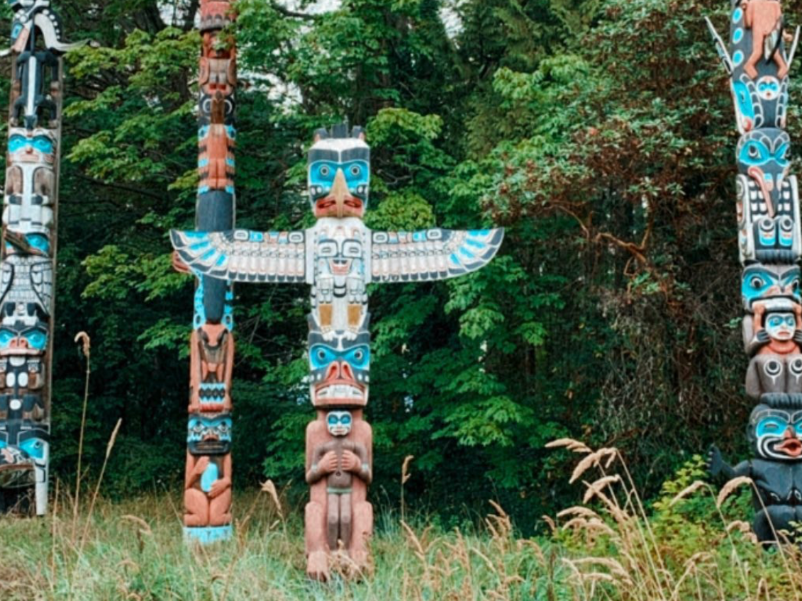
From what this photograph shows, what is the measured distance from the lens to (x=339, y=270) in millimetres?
6363

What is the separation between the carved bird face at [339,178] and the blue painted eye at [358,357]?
0.97 meters

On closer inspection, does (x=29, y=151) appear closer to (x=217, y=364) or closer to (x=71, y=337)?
(x=217, y=364)

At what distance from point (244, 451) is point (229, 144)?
558 centimetres

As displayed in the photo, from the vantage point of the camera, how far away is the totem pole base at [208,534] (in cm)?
755

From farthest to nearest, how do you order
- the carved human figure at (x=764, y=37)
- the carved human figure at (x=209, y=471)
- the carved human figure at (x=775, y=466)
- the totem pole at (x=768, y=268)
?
the carved human figure at (x=209, y=471) → the carved human figure at (x=764, y=37) → the totem pole at (x=768, y=268) → the carved human figure at (x=775, y=466)

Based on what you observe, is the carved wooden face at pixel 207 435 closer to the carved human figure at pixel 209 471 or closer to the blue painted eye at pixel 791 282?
the carved human figure at pixel 209 471

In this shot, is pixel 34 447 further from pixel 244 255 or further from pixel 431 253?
pixel 431 253

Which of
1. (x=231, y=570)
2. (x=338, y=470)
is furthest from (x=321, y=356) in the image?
(x=231, y=570)

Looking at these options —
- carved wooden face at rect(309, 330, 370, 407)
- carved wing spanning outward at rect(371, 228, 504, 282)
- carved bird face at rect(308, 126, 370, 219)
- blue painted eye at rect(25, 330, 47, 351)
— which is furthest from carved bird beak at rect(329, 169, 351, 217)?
blue painted eye at rect(25, 330, 47, 351)

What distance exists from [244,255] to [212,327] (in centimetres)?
200

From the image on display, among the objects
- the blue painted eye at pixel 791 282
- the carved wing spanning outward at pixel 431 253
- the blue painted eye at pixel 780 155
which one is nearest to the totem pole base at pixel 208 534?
the carved wing spanning outward at pixel 431 253

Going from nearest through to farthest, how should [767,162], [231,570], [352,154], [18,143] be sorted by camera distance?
1. [231,570]
2. [352,154]
3. [767,162]
4. [18,143]

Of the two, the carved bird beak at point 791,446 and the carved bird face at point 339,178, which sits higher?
the carved bird face at point 339,178

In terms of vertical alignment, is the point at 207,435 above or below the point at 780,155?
below
